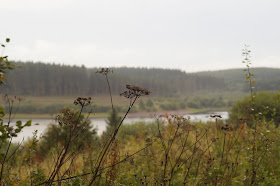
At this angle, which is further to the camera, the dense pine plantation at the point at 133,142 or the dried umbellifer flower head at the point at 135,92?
the dense pine plantation at the point at 133,142

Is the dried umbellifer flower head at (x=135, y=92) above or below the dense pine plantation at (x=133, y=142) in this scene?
above

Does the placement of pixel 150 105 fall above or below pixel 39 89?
below

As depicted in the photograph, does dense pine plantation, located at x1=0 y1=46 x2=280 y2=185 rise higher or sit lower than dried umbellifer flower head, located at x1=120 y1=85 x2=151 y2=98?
lower

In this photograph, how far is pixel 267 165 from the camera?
4.70 meters

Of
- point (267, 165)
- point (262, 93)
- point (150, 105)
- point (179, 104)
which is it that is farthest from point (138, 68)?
point (267, 165)

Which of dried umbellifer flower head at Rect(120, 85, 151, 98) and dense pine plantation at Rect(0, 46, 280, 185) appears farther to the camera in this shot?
dense pine plantation at Rect(0, 46, 280, 185)

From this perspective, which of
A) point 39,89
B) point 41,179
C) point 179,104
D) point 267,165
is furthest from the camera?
point 179,104

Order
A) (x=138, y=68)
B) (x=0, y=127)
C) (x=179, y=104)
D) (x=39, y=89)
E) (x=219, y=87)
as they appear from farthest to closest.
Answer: (x=219, y=87) → (x=138, y=68) → (x=179, y=104) → (x=39, y=89) → (x=0, y=127)

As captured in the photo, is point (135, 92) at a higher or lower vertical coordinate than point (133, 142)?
higher

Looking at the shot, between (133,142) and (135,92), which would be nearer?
(135,92)

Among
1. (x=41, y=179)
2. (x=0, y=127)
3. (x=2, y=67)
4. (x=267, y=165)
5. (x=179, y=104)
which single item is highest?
(x=2, y=67)

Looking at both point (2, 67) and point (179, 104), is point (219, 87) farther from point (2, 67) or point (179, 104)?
point (2, 67)

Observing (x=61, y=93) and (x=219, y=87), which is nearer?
(x=61, y=93)

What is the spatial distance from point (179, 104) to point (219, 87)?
49442 millimetres
